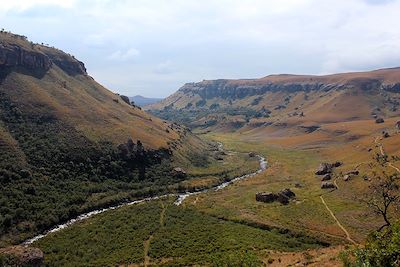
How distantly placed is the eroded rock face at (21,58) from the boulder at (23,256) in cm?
10048

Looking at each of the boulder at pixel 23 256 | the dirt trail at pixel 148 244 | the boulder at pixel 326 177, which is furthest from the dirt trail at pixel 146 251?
the boulder at pixel 326 177

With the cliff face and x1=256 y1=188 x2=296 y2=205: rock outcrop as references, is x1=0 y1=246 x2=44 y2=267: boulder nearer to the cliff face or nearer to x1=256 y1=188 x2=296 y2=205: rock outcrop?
x1=256 y1=188 x2=296 y2=205: rock outcrop

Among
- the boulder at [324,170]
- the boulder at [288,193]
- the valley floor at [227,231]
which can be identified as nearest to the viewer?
the valley floor at [227,231]

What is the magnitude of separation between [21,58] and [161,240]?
113 metres

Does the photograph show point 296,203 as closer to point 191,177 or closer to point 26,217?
point 191,177

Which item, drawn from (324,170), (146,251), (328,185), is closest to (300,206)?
(328,185)

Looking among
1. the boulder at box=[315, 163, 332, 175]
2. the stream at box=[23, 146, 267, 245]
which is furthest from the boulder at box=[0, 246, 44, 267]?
the boulder at box=[315, 163, 332, 175]

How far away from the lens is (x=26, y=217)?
9131 centimetres

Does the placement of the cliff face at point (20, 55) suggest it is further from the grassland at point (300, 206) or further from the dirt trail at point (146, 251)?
the dirt trail at point (146, 251)

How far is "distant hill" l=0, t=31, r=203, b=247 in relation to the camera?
9884cm

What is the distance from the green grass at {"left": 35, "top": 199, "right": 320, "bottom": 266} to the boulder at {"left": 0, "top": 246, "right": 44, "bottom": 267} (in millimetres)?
2655

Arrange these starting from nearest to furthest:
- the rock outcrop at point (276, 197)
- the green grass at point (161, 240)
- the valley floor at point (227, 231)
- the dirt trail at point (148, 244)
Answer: the valley floor at point (227, 231), the dirt trail at point (148, 244), the green grass at point (161, 240), the rock outcrop at point (276, 197)

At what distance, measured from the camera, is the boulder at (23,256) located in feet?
225

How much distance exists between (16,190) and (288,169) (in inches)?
Result: 3873
